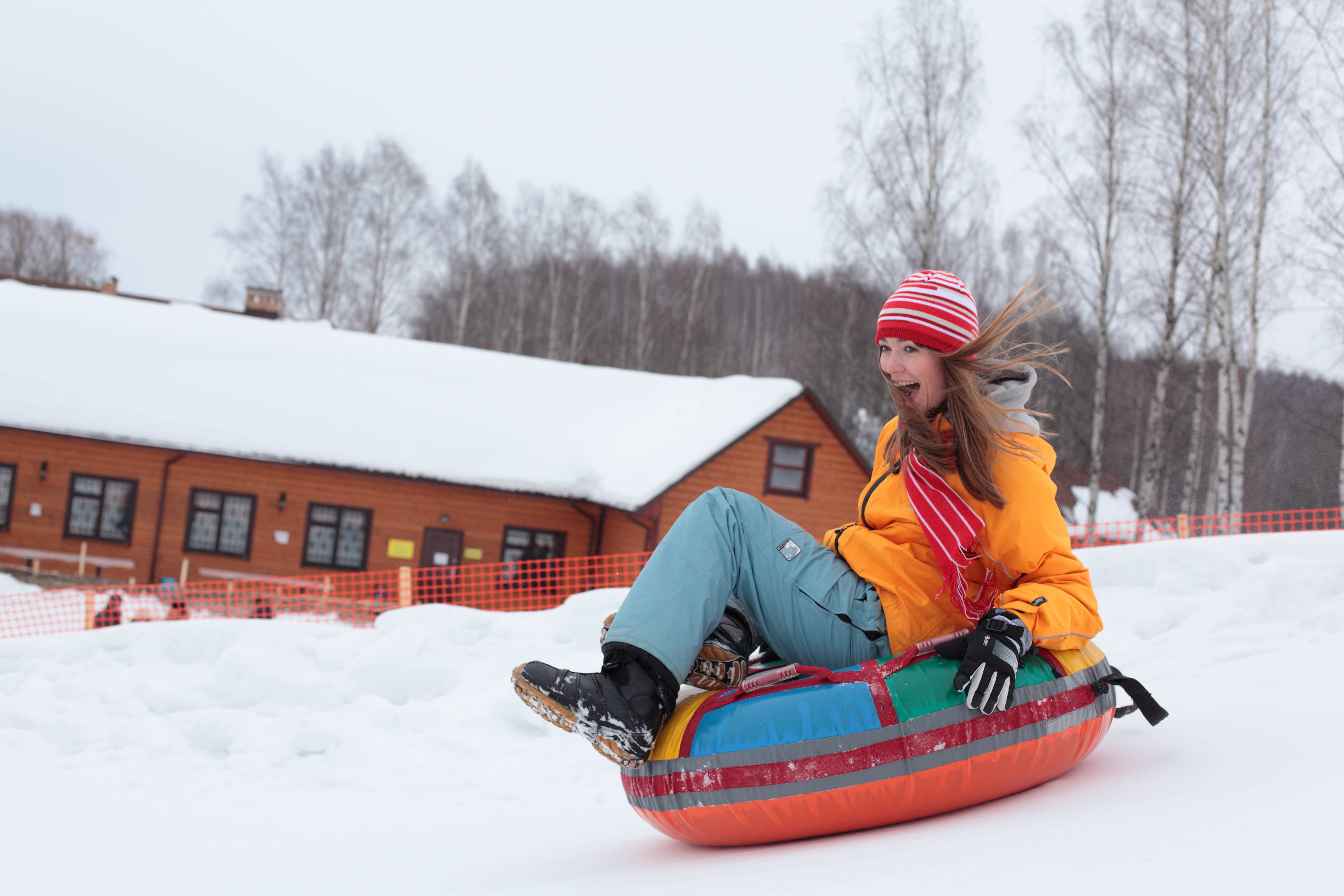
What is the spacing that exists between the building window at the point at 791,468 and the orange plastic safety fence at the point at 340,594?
3.22 m

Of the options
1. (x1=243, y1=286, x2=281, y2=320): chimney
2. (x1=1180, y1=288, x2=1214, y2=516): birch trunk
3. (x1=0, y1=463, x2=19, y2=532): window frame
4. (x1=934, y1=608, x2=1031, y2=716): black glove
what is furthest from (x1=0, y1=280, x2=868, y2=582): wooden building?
(x1=934, y1=608, x2=1031, y2=716): black glove

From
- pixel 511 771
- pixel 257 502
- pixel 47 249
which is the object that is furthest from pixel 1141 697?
pixel 47 249

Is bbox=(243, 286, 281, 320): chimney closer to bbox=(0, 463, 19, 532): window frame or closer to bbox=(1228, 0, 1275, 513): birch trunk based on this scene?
bbox=(0, 463, 19, 532): window frame

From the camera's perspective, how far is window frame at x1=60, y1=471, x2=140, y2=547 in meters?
14.6

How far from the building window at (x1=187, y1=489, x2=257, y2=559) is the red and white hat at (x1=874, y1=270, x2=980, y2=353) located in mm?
14644

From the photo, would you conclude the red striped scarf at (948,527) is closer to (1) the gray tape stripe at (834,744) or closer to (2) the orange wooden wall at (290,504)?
(1) the gray tape stripe at (834,744)

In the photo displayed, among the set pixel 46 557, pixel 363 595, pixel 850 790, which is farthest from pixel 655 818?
pixel 46 557

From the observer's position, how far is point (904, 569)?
2.41 metres

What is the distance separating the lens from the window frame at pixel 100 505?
1460 centimetres

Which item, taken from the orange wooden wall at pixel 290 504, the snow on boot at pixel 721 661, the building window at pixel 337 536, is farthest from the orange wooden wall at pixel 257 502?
the snow on boot at pixel 721 661

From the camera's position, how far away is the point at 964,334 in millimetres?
2477

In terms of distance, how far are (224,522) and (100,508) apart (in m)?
2.01

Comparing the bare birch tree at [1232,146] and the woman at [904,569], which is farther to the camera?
the bare birch tree at [1232,146]

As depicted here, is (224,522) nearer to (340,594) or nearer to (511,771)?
(340,594)
